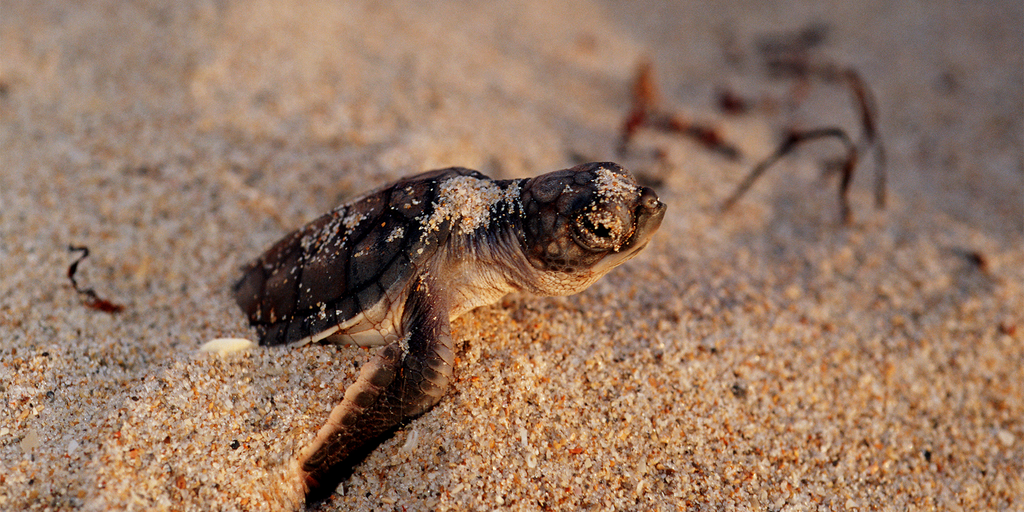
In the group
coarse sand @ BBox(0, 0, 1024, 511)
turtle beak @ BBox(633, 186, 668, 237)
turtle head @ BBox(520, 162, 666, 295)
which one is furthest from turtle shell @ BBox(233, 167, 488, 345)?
turtle beak @ BBox(633, 186, 668, 237)

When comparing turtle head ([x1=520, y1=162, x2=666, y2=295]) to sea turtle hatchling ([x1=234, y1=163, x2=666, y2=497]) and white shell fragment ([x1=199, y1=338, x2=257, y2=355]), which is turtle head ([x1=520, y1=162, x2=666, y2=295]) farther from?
white shell fragment ([x1=199, y1=338, x2=257, y2=355])

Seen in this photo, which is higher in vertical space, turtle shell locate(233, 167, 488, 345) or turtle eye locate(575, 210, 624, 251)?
turtle eye locate(575, 210, 624, 251)

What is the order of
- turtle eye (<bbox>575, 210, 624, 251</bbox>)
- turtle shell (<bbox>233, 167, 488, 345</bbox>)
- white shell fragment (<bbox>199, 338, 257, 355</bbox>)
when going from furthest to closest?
white shell fragment (<bbox>199, 338, 257, 355</bbox>)
turtle shell (<bbox>233, 167, 488, 345</bbox>)
turtle eye (<bbox>575, 210, 624, 251</bbox>)

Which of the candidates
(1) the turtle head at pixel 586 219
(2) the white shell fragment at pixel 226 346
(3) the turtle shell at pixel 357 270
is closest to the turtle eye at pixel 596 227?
(1) the turtle head at pixel 586 219

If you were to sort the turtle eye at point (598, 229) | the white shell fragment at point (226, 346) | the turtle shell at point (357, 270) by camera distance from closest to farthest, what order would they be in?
1. the turtle eye at point (598, 229)
2. the turtle shell at point (357, 270)
3. the white shell fragment at point (226, 346)

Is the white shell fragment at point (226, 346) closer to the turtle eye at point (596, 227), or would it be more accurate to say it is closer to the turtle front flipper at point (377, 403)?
the turtle front flipper at point (377, 403)

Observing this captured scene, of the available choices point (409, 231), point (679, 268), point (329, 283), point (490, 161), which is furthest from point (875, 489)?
point (490, 161)

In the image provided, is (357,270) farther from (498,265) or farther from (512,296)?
(512,296)
